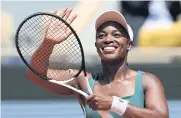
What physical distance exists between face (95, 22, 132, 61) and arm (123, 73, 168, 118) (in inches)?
6.0

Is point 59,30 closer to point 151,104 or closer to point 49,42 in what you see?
point 49,42

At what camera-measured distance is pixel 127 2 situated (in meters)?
11.4

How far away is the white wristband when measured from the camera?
8.38ft

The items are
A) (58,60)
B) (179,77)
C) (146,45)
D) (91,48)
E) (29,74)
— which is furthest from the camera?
(146,45)

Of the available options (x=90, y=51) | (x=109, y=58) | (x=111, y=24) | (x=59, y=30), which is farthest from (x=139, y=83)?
(x=90, y=51)

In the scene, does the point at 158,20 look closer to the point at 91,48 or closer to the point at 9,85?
the point at 91,48

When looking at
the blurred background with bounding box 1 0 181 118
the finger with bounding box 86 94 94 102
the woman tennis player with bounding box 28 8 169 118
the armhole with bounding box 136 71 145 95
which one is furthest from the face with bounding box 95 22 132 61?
the blurred background with bounding box 1 0 181 118

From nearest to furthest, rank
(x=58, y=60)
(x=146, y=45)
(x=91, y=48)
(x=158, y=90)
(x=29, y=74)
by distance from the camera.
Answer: (x=158, y=90), (x=29, y=74), (x=58, y=60), (x=91, y=48), (x=146, y=45)

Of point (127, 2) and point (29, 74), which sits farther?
point (127, 2)

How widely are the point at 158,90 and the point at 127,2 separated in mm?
8749

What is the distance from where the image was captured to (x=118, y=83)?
277 cm

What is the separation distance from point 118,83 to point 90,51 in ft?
24.0

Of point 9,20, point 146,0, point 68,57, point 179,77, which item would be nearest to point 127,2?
point 146,0

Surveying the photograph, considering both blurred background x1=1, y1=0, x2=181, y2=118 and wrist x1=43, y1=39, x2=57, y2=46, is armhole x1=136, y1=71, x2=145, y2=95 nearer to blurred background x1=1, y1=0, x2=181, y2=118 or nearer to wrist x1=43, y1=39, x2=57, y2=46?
wrist x1=43, y1=39, x2=57, y2=46
